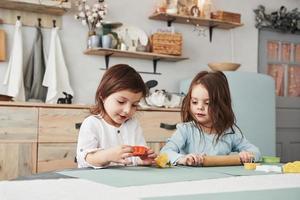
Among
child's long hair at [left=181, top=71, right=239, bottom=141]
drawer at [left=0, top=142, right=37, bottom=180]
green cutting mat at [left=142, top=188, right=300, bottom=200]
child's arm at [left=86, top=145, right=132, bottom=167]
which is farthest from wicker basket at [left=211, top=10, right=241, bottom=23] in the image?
green cutting mat at [left=142, top=188, right=300, bottom=200]

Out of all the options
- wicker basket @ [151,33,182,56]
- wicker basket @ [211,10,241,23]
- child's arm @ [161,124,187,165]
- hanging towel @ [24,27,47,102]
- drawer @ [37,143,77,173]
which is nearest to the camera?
child's arm @ [161,124,187,165]

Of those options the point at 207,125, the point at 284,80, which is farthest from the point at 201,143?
the point at 284,80

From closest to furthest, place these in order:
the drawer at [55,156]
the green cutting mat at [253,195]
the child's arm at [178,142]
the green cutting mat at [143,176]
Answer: the green cutting mat at [253,195], the green cutting mat at [143,176], the child's arm at [178,142], the drawer at [55,156]

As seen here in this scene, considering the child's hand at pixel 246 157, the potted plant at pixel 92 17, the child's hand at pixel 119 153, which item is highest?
the potted plant at pixel 92 17

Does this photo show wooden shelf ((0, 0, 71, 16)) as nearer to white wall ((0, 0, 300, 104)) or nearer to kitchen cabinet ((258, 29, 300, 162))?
white wall ((0, 0, 300, 104))

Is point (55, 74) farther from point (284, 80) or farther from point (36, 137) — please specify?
point (284, 80)

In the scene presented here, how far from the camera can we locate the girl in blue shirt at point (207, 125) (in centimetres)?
188

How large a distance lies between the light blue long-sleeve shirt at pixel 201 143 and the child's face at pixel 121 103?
285 millimetres

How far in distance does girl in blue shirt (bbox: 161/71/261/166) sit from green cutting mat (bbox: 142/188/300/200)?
2.82 feet

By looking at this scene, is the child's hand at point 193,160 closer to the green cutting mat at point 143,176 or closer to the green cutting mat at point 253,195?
the green cutting mat at point 143,176

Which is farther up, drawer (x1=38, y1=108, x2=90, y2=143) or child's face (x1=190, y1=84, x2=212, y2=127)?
child's face (x1=190, y1=84, x2=212, y2=127)

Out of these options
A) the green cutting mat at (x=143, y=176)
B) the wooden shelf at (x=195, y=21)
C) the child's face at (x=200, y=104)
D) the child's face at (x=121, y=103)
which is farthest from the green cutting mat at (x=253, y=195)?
the wooden shelf at (x=195, y=21)

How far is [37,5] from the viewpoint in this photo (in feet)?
11.2

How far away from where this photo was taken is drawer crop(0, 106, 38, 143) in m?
2.93
